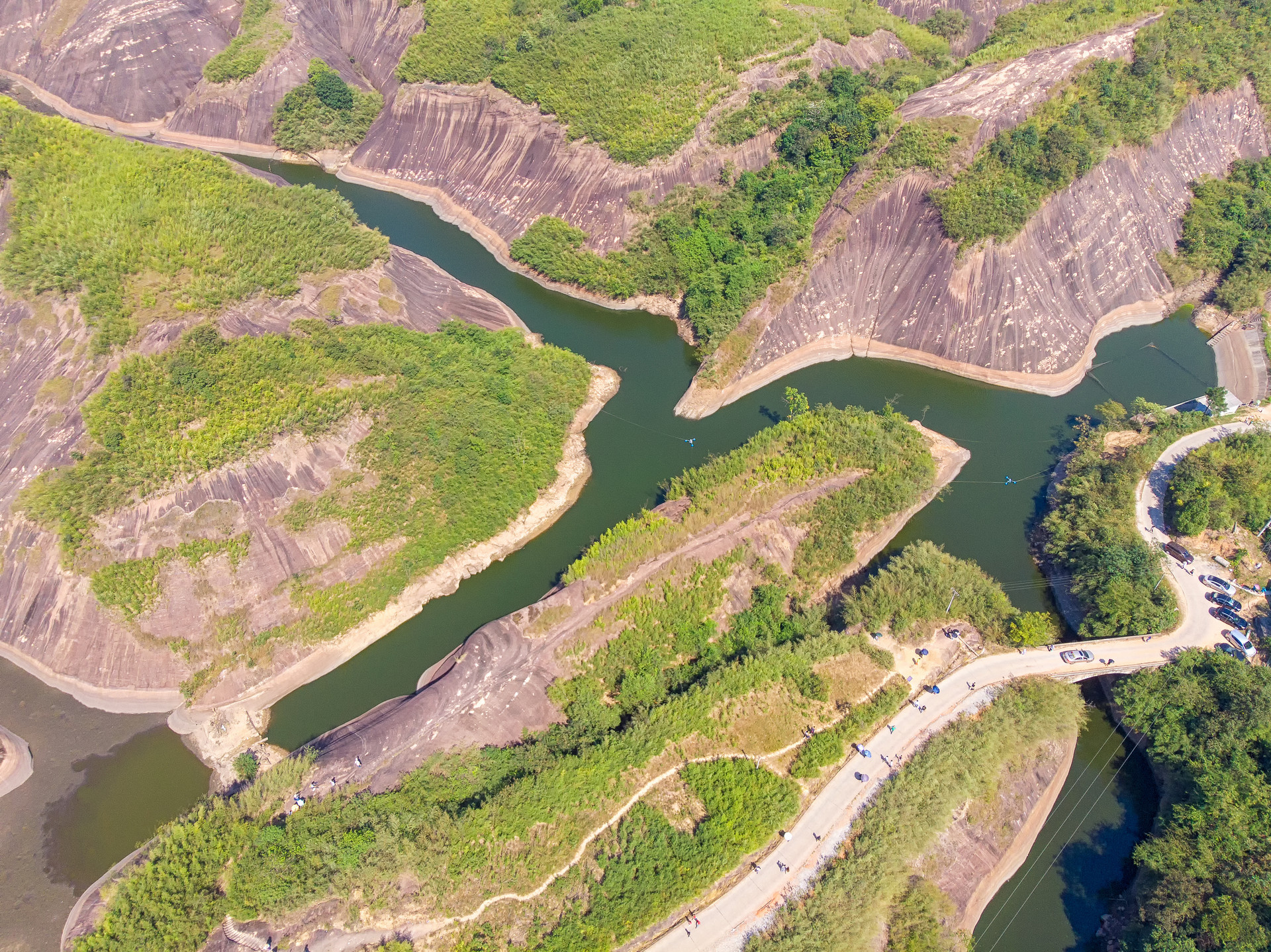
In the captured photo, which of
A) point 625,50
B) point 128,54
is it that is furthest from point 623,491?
point 128,54

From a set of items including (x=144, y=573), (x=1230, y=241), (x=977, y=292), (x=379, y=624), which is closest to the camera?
(x=144, y=573)

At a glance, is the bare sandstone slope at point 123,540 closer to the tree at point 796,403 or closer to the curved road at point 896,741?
→ the curved road at point 896,741

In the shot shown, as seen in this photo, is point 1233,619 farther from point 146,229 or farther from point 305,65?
point 305,65

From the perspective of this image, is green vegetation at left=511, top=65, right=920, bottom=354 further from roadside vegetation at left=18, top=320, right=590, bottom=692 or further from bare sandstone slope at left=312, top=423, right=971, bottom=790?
bare sandstone slope at left=312, top=423, right=971, bottom=790

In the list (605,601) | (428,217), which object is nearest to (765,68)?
(428,217)

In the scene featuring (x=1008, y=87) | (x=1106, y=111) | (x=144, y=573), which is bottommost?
(x=144, y=573)

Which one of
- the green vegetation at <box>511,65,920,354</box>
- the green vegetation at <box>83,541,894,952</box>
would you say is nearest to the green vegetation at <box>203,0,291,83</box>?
the green vegetation at <box>511,65,920,354</box>

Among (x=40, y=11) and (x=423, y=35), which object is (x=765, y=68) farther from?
(x=40, y=11)

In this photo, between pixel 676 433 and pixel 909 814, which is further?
pixel 676 433
